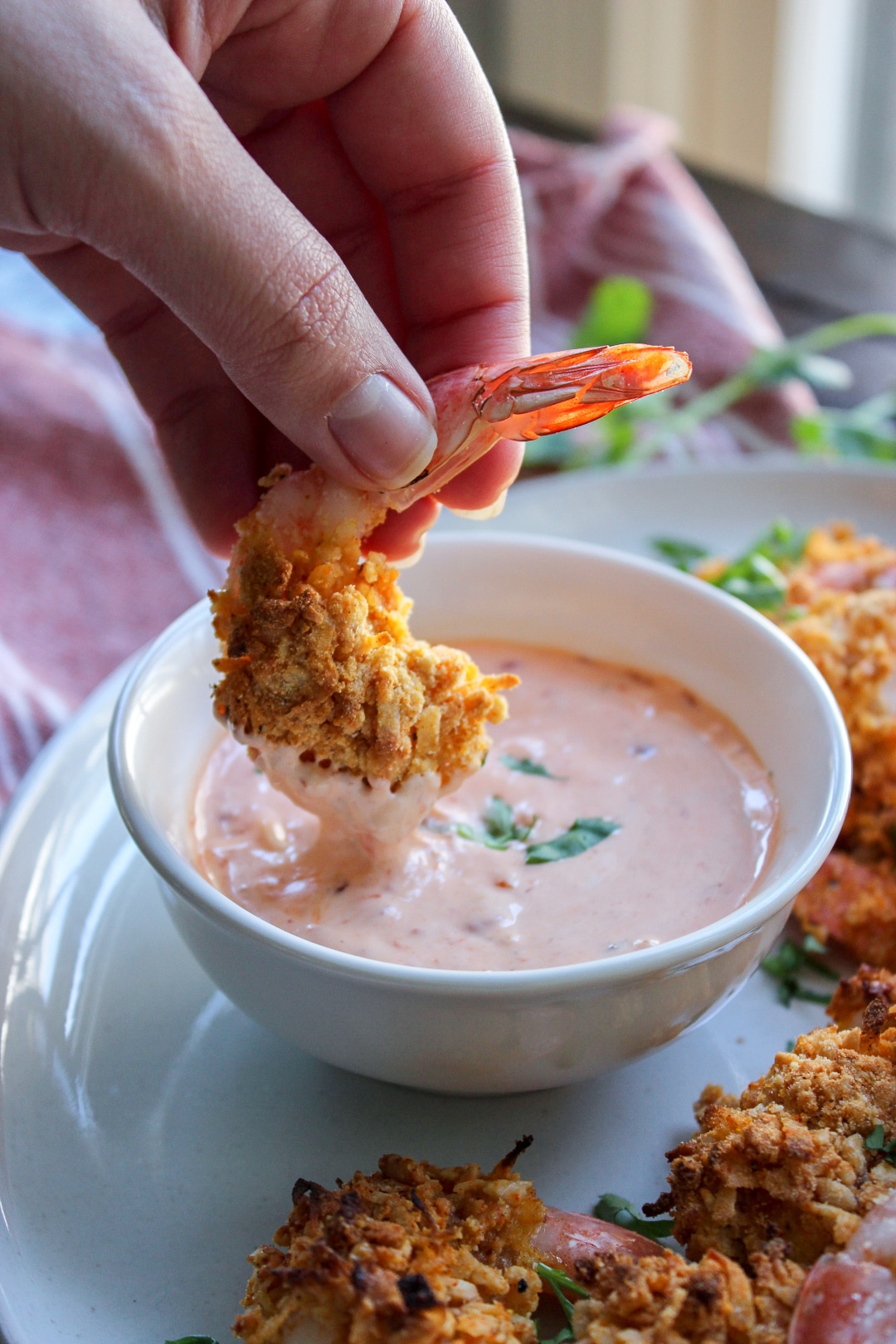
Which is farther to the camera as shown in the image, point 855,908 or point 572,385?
point 855,908

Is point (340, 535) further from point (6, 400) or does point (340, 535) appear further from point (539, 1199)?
point (6, 400)

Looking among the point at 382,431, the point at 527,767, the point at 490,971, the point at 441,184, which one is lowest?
the point at 527,767

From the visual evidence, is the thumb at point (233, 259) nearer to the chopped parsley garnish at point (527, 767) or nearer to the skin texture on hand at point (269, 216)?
the skin texture on hand at point (269, 216)

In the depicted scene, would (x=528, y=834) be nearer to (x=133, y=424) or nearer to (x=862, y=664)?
(x=862, y=664)

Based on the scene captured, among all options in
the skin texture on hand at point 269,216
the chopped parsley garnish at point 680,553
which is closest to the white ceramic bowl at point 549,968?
the skin texture on hand at point 269,216

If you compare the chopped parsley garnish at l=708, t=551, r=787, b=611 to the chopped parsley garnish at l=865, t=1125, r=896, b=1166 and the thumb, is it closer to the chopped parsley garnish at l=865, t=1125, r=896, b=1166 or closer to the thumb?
the thumb

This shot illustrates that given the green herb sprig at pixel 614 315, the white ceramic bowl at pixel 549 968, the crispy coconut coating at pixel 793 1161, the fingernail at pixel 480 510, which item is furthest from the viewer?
the green herb sprig at pixel 614 315

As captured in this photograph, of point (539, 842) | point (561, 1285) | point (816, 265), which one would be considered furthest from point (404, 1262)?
point (816, 265)

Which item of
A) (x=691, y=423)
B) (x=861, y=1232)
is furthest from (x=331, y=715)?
(x=691, y=423)
